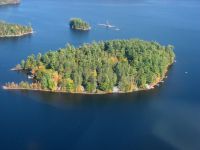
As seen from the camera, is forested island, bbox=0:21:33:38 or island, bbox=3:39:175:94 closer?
island, bbox=3:39:175:94

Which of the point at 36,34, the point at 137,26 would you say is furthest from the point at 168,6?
the point at 36,34

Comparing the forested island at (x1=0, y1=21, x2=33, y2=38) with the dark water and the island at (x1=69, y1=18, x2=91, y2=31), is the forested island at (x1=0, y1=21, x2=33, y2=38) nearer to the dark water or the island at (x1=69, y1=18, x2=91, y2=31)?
the dark water

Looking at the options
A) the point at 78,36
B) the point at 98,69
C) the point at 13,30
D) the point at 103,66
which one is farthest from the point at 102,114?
the point at 13,30

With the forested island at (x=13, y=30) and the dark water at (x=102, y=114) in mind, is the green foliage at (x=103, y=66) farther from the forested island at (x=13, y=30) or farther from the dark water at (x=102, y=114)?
the forested island at (x=13, y=30)

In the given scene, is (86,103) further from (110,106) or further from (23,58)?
(23,58)

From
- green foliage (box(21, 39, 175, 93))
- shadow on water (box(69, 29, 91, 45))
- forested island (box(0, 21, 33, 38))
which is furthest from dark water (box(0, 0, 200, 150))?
forested island (box(0, 21, 33, 38))

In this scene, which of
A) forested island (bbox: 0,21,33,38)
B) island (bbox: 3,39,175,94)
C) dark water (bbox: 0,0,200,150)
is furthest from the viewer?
forested island (bbox: 0,21,33,38)

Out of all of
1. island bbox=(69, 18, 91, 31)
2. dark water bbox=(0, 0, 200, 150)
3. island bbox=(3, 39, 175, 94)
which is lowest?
dark water bbox=(0, 0, 200, 150)
